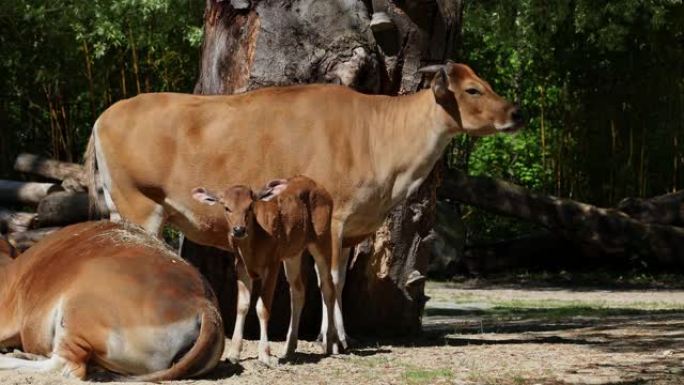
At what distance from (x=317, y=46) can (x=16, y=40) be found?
11786 millimetres

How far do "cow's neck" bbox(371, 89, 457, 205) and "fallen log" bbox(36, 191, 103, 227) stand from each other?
851 centimetres

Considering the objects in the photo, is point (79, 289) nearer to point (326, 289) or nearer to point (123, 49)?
point (326, 289)

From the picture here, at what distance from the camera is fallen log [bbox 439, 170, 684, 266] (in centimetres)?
1817

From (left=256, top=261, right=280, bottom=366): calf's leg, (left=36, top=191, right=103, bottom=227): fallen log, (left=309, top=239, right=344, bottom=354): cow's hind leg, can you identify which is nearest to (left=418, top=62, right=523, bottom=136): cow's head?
(left=309, top=239, right=344, bottom=354): cow's hind leg

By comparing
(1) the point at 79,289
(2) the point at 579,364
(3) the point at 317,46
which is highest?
(3) the point at 317,46

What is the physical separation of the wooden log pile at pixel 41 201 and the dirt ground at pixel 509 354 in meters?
5.69

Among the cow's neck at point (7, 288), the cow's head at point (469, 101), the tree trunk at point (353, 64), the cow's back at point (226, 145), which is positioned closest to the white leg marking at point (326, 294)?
the cow's back at point (226, 145)

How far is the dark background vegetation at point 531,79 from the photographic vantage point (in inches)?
749

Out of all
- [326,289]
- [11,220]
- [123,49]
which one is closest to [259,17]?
[326,289]

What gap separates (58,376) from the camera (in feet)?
21.8

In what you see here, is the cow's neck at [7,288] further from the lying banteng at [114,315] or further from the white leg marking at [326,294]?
the white leg marking at [326,294]

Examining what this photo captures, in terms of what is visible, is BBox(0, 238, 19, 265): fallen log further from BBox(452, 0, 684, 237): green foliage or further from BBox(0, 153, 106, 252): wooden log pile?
BBox(452, 0, 684, 237): green foliage

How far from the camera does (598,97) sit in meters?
21.0

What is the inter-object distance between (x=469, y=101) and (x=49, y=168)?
10.8 meters
